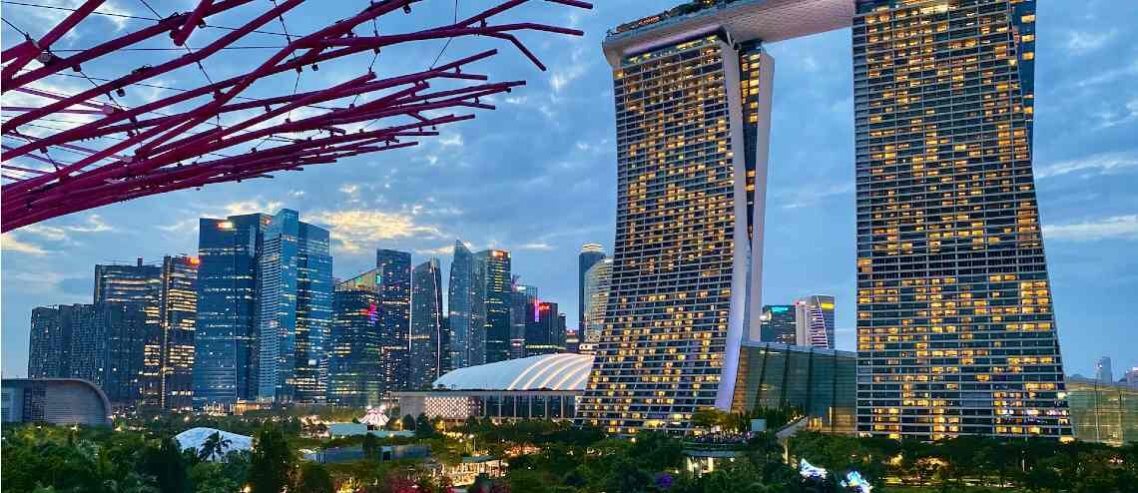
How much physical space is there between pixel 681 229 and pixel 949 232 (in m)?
40.9

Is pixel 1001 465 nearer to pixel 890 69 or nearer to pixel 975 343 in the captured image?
pixel 975 343

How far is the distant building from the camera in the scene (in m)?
173

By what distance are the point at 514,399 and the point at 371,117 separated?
172301 mm

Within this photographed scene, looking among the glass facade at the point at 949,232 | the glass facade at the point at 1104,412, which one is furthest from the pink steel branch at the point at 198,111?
the glass facade at the point at 1104,412

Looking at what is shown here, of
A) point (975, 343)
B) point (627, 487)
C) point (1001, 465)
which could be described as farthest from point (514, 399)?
point (627, 487)

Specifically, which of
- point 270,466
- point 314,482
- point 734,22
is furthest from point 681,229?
point 270,466

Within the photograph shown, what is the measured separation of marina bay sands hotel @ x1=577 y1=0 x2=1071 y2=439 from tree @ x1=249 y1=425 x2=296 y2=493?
273ft

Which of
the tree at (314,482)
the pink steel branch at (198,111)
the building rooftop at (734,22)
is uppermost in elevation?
the building rooftop at (734,22)

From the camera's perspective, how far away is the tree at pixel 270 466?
7300 centimetres

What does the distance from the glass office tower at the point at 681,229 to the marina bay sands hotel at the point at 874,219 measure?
0.31 meters

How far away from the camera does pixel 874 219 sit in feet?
476

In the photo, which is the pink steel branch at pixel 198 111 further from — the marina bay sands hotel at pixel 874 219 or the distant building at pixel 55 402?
the distant building at pixel 55 402

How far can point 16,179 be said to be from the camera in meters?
29.2

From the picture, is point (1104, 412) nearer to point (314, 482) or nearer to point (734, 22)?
point (734, 22)
